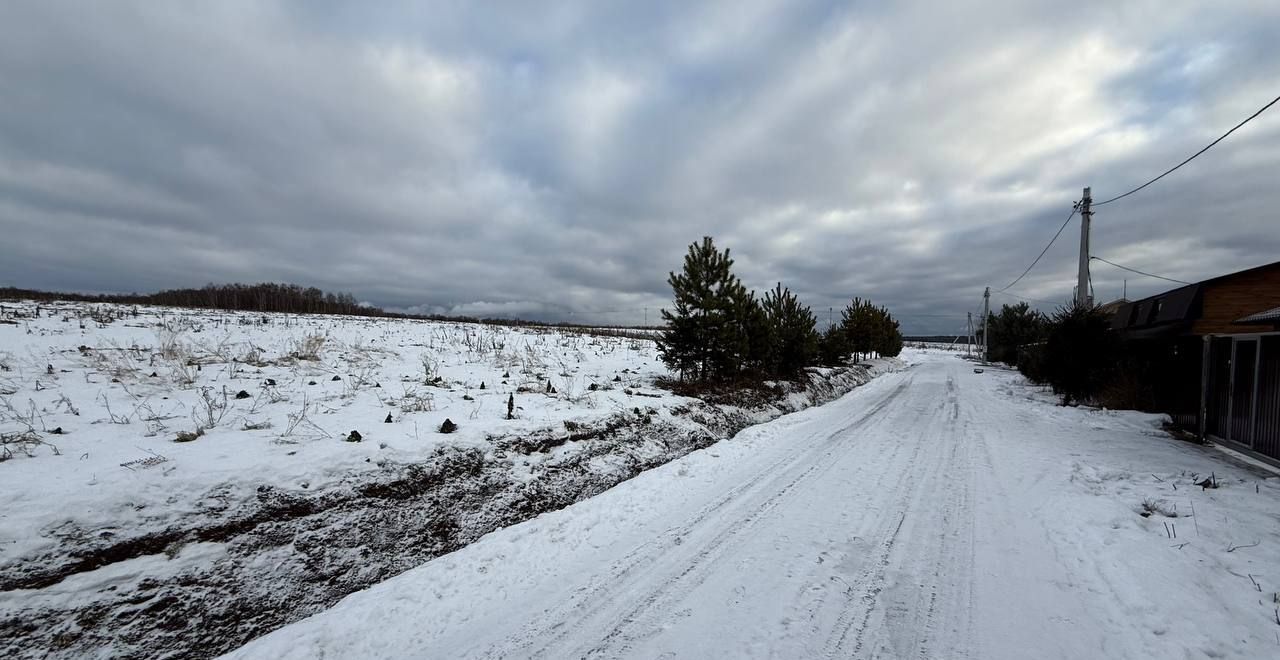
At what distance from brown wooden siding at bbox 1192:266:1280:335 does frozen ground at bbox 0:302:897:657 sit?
12251 millimetres

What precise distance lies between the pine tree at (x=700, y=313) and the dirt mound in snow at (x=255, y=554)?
260 inches

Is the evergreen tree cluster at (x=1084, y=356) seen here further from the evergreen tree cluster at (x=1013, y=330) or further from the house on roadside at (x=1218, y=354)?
the evergreen tree cluster at (x=1013, y=330)

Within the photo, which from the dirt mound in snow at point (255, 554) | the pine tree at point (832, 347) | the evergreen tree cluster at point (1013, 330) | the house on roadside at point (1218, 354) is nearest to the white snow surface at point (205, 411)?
the dirt mound in snow at point (255, 554)

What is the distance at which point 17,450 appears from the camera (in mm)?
4066

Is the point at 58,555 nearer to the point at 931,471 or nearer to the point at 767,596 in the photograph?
the point at 767,596

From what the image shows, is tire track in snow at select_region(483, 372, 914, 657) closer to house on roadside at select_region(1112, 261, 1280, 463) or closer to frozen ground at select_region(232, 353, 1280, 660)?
frozen ground at select_region(232, 353, 1280, 660)

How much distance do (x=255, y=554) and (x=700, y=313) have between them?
1027cm

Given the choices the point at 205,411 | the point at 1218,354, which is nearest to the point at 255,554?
the point at 205,411

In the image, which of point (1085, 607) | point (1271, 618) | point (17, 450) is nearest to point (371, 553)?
point (17, 450)

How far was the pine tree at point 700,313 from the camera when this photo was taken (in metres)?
12.2

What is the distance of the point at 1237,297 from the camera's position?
10688mm

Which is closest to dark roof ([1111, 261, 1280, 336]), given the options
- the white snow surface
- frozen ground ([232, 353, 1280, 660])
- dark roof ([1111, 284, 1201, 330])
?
dark roof ([1111, 284, 1201, 330])

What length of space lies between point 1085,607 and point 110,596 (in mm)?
7251

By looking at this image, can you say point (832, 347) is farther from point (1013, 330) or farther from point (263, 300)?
point (263, 300)
